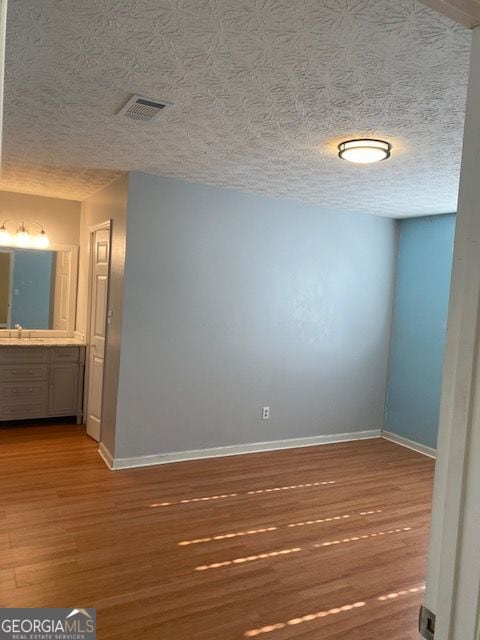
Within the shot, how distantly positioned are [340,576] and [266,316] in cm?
251

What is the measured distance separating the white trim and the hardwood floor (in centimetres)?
6

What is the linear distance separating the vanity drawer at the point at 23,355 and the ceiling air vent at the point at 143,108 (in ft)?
10.4

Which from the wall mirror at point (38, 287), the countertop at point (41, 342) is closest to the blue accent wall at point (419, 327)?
the countertop at point (41, 342)

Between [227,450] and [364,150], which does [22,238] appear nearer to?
[227,450]

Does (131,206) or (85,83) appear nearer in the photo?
(85,83)

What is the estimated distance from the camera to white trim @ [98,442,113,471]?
3.91 m

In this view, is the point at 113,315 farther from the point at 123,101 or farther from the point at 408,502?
the point at 408,502

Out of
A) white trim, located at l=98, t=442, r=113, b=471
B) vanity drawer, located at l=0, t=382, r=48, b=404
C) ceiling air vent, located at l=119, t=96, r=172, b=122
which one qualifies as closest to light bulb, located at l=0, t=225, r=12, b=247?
vanity drawer, located at l=0, t=382, r=48, b=404

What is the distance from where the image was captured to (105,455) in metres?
4.06

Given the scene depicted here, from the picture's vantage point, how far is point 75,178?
4.13 m

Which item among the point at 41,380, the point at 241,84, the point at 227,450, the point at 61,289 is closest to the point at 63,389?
the point at 41,380

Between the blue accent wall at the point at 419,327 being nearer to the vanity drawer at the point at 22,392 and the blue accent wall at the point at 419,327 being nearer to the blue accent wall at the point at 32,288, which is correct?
the vanity drawer at the point at 22,392

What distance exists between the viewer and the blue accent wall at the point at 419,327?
15.5 ft

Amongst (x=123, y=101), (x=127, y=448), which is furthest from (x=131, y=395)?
(x=123, y=101)
